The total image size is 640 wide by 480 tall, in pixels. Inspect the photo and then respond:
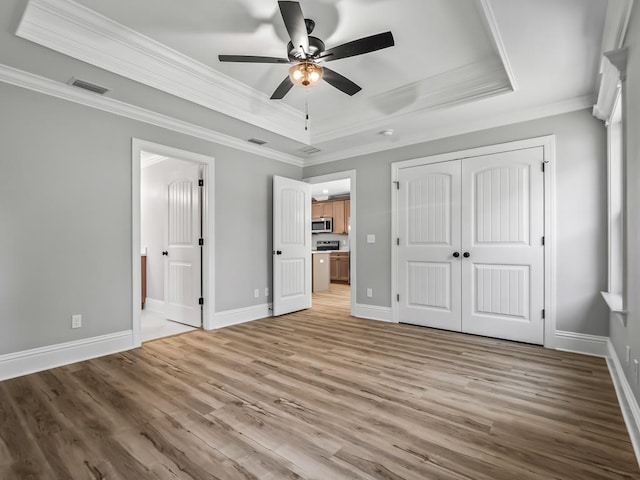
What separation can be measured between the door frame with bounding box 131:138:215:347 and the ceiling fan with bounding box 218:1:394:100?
1642 mm

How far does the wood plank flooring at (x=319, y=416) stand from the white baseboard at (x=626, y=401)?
0.16ft

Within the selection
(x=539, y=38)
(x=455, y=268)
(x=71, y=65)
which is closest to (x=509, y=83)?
(x=539, y=38)

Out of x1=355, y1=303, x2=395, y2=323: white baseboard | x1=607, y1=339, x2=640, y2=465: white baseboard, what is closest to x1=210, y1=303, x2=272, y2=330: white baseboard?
x1=355, y1=303, x2=395, y2=323: white baseboard

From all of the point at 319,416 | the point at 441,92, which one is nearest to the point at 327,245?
the point at 441,92

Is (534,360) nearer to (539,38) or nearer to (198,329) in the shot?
(539,38)

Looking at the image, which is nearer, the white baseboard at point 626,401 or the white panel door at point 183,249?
the white baseboard at point 626,401

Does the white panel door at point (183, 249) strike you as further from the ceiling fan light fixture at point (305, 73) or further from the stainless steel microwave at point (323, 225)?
the stainless steel microwave at point (323, 225)

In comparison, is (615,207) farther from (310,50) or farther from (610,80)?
(310,50)

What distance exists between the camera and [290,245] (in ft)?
16.4

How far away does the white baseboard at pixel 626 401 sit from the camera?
173 cm

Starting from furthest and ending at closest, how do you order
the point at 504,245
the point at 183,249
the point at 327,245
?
the point at 327,245 → the point at 183,249 → the point at 504,245

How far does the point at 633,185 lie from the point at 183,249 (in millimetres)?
4481

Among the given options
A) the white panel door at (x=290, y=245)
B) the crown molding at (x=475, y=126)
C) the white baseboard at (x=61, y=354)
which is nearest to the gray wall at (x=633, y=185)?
the crown molding at (x=475, y=126)

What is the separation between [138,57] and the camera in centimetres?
273
